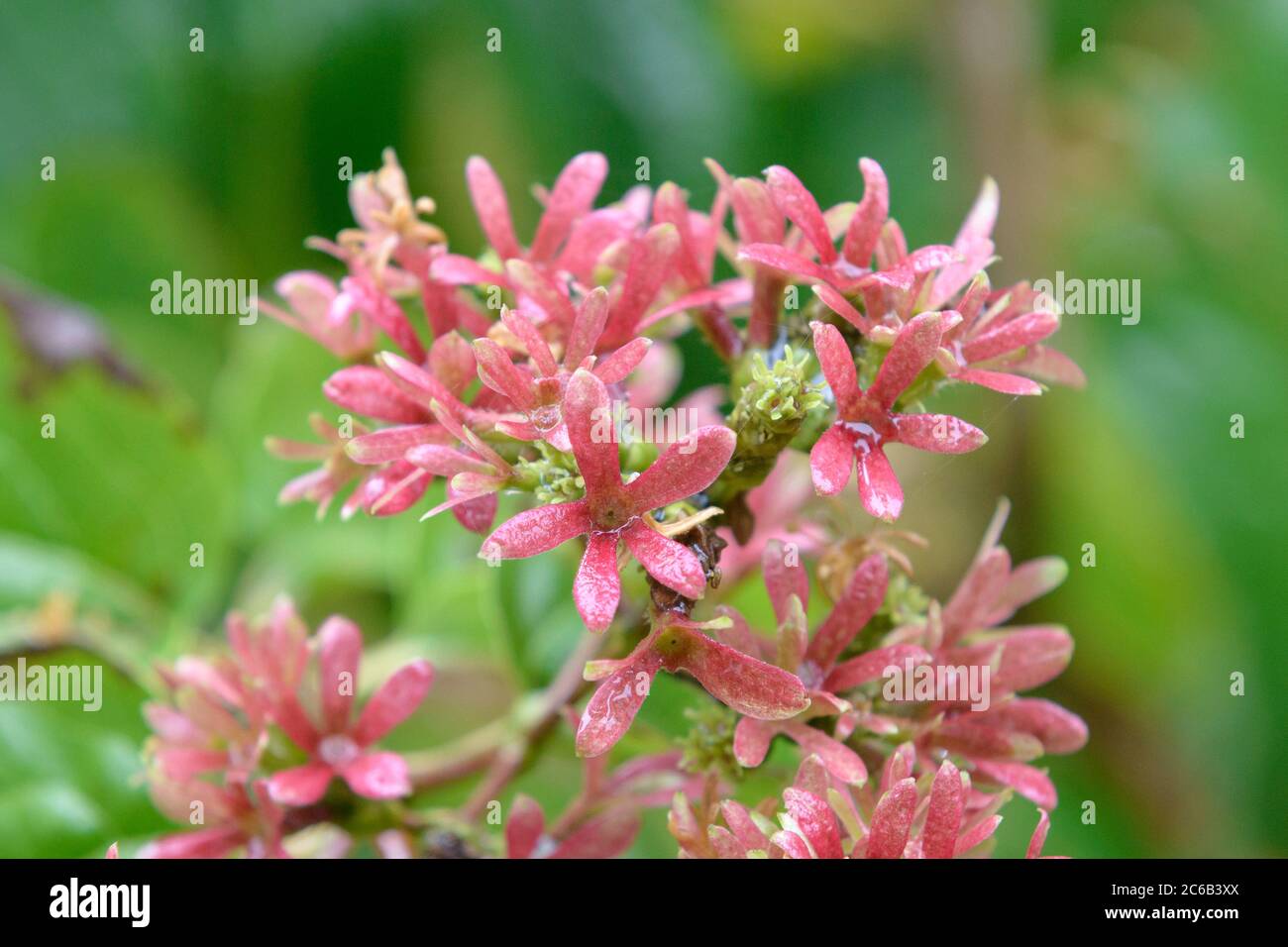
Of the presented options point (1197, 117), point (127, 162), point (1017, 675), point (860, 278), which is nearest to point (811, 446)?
point (860, 278)

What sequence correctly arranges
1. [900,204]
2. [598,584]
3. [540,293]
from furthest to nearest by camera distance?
[900,204] < [540,293] < [598,584]

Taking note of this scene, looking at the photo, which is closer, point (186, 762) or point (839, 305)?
point (839, 305)

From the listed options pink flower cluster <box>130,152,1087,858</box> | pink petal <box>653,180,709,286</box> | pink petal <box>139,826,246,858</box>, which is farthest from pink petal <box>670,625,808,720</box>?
pink petal <box>139,826,246,858</box>

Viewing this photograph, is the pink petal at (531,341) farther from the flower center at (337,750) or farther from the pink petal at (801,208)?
the flower center at (337,750)

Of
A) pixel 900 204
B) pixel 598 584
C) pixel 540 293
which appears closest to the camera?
pixel 598 584

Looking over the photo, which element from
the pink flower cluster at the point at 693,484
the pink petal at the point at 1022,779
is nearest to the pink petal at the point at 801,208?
the pink flower cluster at the point at 693,484

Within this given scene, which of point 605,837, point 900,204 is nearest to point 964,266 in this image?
point 605,837

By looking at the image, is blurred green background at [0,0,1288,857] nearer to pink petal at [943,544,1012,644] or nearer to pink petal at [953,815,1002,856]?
pink petal at [943,544,1012,644]

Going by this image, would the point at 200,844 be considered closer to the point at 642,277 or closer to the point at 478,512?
the point at 478,512
